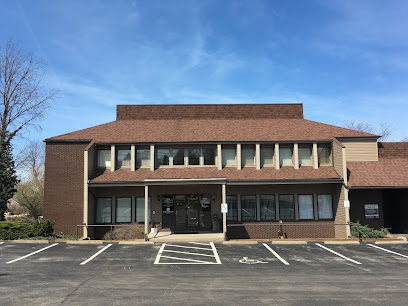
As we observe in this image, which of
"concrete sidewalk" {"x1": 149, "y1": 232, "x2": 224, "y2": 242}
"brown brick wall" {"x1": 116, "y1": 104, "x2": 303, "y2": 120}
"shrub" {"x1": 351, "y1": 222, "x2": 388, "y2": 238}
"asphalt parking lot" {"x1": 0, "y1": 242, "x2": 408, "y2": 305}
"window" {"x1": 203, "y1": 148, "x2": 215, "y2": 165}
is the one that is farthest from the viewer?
"brown brick wall" {"x1": 116, "y1": 104, "x2": 303, "y2": 120}

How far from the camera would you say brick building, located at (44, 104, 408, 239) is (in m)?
20.4

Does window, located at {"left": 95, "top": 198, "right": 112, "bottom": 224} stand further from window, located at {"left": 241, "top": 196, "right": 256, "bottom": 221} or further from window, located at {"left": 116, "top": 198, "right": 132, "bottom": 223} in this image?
window, located at {"left": 241, "top": 196, "right": 256, "bottom": 221}

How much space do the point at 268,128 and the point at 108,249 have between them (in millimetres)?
13578

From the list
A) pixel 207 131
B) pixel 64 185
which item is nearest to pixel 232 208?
pixel 207 131

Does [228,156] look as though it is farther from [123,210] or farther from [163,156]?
[123,210]

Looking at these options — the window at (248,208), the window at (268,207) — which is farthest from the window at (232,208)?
the window at (268,207)

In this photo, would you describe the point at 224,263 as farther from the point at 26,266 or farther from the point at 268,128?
the point at 268,128

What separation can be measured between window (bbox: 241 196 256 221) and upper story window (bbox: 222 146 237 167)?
7.95 feet

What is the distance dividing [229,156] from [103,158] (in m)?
8.35

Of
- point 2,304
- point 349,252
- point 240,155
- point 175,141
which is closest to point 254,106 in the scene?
point 240,155

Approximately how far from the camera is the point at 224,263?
44.0ft

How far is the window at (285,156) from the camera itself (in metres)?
22.0

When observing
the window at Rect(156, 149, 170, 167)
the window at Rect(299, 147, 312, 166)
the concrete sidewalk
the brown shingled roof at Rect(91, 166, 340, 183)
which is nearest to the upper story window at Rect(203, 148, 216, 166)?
the brown shingled roof at Rect(91, 166, 340, 183)

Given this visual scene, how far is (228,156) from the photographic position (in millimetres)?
21812
